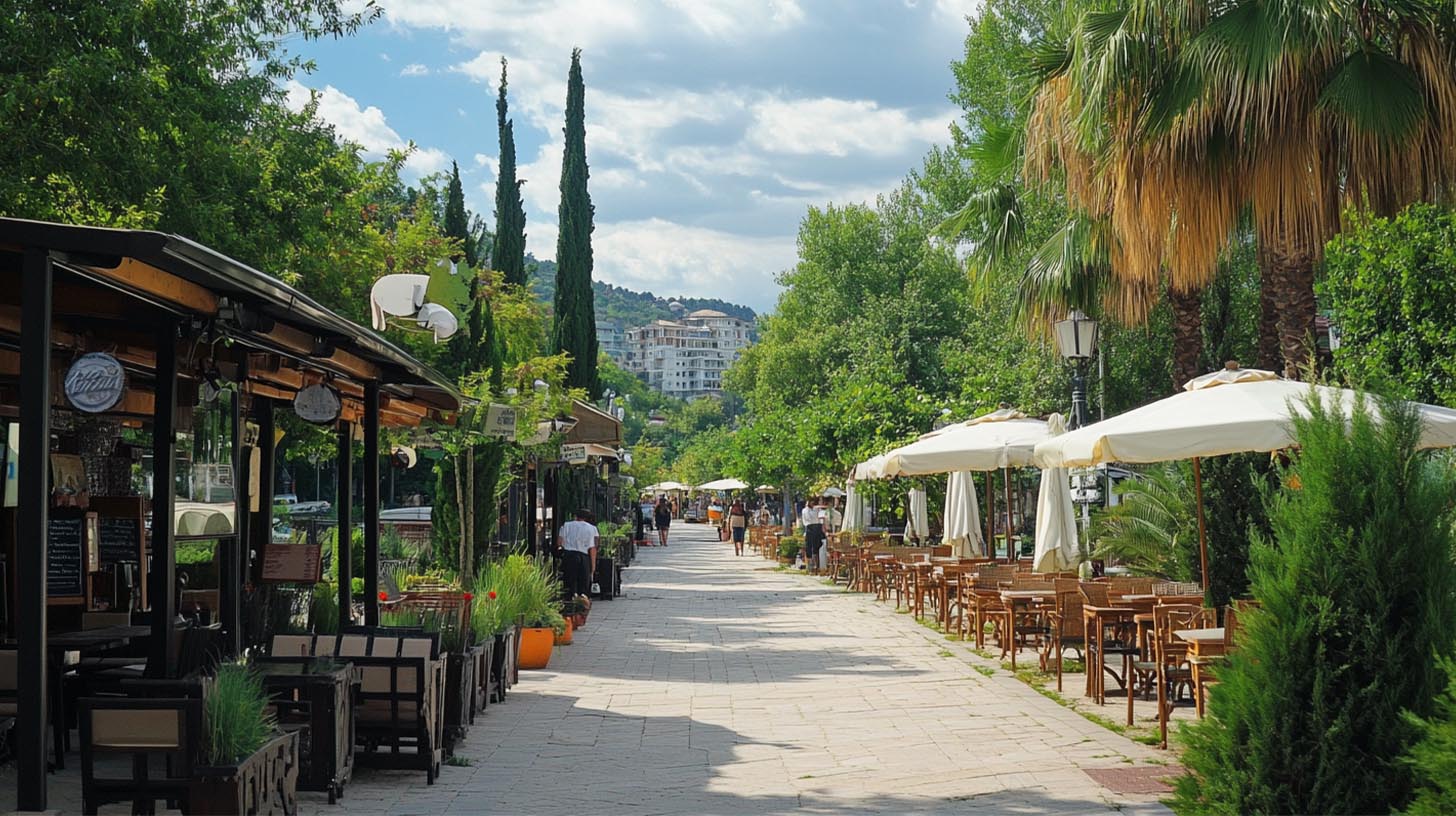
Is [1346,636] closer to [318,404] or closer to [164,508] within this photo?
[164,508]

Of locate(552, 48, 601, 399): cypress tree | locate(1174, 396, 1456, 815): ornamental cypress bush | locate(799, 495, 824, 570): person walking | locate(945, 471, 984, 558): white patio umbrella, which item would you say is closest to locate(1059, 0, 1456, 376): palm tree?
locate(1174, 396, 1456, 815): ornamental cypress bush

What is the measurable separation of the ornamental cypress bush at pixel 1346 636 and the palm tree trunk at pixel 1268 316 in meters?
9.51

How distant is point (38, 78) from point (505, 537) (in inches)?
510

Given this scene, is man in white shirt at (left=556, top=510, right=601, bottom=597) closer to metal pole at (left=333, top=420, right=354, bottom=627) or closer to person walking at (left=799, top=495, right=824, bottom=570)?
metal pole at (left=333, top=420, right=354, bottom=627)

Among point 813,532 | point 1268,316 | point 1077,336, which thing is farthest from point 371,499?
point 813,532

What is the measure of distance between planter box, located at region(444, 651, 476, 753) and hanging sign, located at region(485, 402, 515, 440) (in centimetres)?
487

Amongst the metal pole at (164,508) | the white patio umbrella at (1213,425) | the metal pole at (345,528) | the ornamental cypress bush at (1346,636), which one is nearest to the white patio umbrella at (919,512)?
the white patio umbrella at (1213,425)

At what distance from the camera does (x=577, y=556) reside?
20.6 m

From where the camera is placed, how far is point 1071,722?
10727 mm

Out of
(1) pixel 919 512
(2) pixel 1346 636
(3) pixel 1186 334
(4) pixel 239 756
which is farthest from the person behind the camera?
(1) pixel 919 512

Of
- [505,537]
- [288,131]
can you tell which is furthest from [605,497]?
[288,131]

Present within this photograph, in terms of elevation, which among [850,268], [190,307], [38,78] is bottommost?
[190,307]

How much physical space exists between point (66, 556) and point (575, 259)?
1219 inches

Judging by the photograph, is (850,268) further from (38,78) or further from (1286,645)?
(1286,645)
